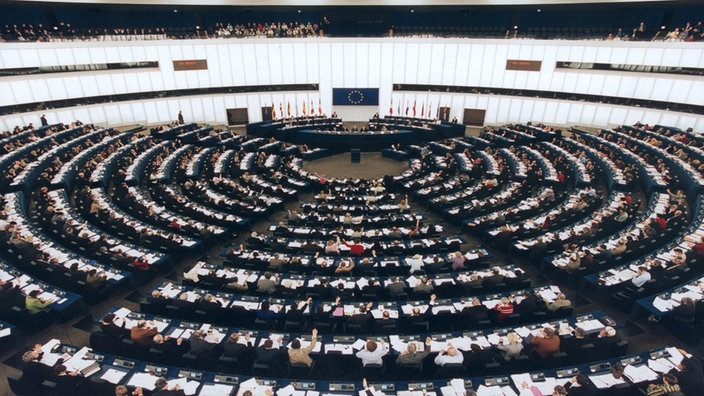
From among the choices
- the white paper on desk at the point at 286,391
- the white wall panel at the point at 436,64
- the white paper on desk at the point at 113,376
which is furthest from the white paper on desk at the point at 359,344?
the white wall panel at the point at 436,64

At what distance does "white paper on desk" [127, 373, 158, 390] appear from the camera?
808 centimetres

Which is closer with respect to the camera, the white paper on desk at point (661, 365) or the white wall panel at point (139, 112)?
the white paper on desk at point (661, 365)

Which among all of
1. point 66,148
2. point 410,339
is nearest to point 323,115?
point 66,148

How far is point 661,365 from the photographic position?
28.1ft

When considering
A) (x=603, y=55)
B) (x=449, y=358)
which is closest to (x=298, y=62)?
(x=603, y=55)

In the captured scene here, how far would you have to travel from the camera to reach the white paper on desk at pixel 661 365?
8.45m

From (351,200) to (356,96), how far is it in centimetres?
2223

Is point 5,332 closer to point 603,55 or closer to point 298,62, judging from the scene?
point 298,62

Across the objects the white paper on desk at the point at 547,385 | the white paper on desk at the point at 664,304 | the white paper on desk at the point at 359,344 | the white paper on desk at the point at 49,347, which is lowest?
the white paper on desk at the point at 359,344

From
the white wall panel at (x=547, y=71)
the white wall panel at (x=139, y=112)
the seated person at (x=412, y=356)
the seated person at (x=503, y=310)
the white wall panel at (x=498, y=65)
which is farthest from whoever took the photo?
the white wall panel at (x=498, y=65)

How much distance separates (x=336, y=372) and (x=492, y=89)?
3362 cm

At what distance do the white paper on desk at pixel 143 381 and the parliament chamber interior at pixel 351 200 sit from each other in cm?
5

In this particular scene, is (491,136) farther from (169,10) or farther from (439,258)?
A: (169,10)

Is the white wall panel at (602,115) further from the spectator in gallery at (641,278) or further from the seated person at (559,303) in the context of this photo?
the seated person at (559,303)
